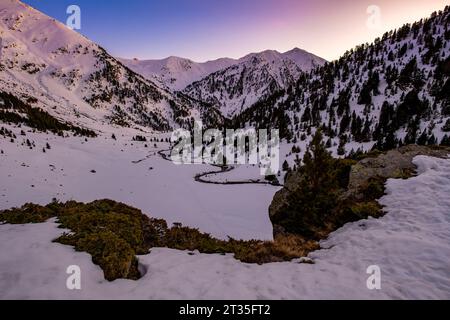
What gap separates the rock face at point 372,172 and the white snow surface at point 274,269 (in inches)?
122

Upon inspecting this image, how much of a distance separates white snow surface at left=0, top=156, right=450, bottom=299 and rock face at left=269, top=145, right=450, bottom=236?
3108 mm

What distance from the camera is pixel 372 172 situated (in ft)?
47.0

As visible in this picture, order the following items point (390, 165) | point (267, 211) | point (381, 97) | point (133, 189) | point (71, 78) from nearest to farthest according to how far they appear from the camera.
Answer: point (390, 165)
point (267, 211)
point (133, 189)
point (381, 97)
point (71, 78)

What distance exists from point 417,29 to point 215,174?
228 feet

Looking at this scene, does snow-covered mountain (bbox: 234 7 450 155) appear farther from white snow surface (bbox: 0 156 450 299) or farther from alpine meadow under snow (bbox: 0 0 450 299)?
white snow surface (bbox: 0 156 450 299)

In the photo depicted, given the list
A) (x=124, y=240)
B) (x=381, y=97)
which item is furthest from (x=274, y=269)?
(x=381, y=97)

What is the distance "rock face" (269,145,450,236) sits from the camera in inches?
529

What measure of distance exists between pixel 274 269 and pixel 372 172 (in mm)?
9373

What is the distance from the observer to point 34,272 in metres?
6.39

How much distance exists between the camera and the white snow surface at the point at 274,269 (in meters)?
6.02

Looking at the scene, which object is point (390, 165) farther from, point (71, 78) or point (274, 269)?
point (71, 78)
